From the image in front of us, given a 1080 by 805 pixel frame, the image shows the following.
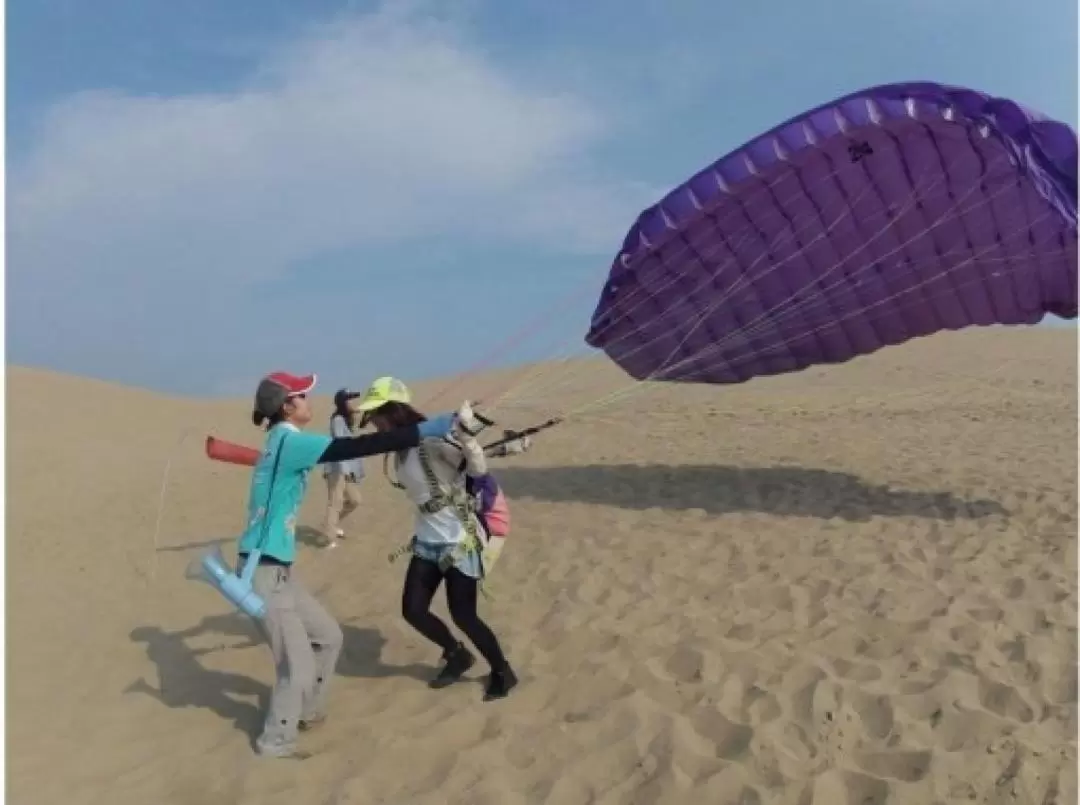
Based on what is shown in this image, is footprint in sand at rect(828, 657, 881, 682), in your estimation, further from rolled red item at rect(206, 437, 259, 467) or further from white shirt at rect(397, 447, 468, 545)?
rolled red item at rect(206, 437, 259, 467)

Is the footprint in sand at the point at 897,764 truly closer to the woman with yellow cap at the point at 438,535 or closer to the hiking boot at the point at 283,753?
the woman with yellow cap at the point at 438,535

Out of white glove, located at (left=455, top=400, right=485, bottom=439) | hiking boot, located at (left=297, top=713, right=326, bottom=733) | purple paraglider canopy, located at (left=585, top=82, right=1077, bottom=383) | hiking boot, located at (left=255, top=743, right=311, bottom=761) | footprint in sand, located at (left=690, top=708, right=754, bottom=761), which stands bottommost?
hiking boot, located at (left=255, top=743, right=311, bottom=761)

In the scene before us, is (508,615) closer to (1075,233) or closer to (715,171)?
(715,171)

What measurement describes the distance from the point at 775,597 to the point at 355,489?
4.10 m

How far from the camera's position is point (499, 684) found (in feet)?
15.7

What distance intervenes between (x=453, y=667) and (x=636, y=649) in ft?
3.14

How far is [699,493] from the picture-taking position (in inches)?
372

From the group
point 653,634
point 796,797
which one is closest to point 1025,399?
point 653,634

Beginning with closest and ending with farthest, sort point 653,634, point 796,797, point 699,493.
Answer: point 796,797 < point 653,634 < point 699,493

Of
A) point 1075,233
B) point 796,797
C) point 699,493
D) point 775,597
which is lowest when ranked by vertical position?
point 796,797

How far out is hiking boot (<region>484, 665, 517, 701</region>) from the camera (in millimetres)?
4738

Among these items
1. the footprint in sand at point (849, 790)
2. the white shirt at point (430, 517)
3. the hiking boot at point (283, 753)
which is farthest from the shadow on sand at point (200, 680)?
the footprint in sand at point (849, 790)

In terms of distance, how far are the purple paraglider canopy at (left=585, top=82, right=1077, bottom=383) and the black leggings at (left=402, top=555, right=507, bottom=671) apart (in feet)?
11.2

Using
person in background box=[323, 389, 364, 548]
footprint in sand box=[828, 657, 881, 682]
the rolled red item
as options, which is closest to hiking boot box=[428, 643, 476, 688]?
the rolled red item
